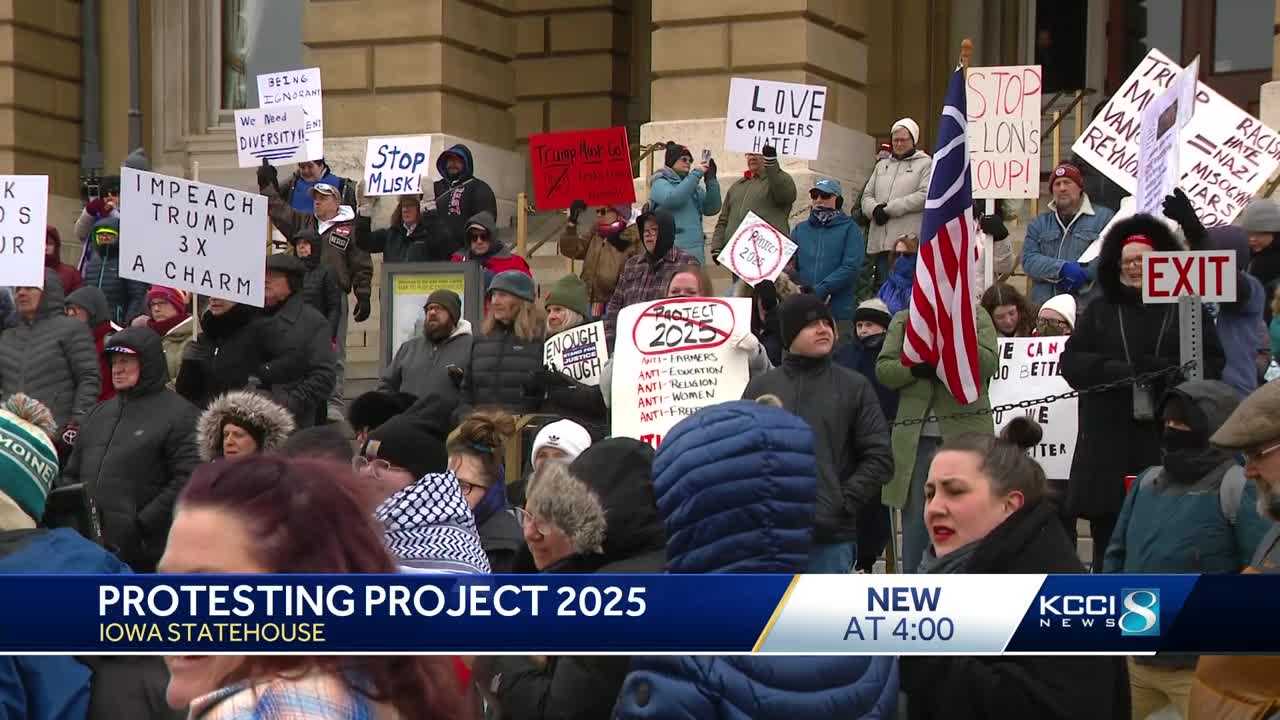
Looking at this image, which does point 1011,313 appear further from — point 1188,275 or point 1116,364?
point 1188,275

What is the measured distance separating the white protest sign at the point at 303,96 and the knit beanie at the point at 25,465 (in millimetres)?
12502

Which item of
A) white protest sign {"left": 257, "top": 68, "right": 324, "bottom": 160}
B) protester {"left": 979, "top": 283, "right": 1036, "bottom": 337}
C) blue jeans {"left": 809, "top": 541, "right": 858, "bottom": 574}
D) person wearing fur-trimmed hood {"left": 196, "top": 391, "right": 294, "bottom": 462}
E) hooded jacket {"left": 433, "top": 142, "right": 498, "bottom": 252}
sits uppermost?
white protest sign {"left": 257, "top": 68, "right": 324, "bottom": 160}

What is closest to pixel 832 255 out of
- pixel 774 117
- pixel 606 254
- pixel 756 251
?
pixel 756 251

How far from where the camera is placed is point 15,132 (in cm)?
2362

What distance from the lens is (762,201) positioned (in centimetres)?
1462

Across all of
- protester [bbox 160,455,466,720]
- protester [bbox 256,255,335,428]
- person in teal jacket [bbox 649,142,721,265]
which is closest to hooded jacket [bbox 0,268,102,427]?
protester [bbox 256,255,335,428]

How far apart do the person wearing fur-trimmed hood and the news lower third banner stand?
11.9ft

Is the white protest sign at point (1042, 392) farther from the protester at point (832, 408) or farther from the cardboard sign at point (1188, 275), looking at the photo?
the cardboard sign at point (1188, 275)

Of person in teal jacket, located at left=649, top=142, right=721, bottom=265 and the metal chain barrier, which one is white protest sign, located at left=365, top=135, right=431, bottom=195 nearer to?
person in teal jacket, located at left=649, top=142, right=721, bottom=265

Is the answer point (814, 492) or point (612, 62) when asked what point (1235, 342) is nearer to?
point (814, 492)

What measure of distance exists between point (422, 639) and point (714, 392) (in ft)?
18.1

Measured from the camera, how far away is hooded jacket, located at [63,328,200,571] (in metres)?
9.31

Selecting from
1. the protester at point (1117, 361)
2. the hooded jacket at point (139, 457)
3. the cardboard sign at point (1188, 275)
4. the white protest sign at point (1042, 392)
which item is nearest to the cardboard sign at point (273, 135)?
the hooded jacket at point (139, 457)

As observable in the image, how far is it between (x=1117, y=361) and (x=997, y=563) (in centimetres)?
417
